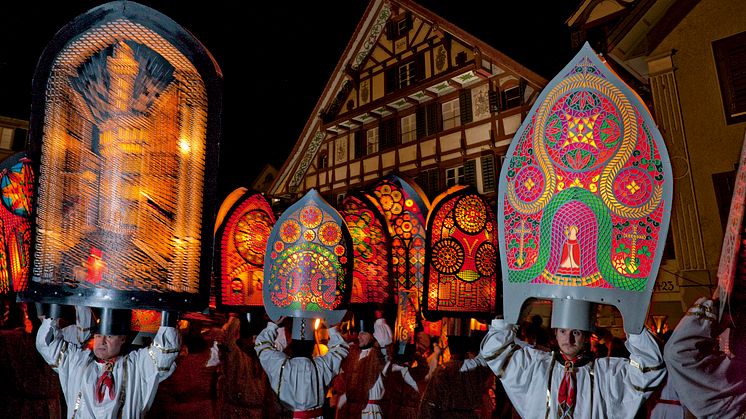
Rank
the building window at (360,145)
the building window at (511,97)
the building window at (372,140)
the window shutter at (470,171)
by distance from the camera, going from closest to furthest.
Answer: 1. the building window at (511,97)
2. the window shutter at (470,171)
3. the building window at (372,140)
4. the building window at (360,145)

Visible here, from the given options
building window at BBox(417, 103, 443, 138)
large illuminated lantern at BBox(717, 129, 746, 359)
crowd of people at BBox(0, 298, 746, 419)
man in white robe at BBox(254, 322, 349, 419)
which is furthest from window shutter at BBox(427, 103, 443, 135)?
large illuminated lantern at BBox(717, 129, 746, 359)

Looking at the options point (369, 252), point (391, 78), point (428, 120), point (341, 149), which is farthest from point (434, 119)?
point (369, 252)

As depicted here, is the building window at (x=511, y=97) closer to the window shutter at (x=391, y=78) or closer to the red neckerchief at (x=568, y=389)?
the window shutter at (x=391, y=78)

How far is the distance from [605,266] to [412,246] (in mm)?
4155

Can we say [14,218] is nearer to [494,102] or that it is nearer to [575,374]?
[575,374]

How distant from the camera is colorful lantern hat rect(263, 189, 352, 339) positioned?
4.76 m

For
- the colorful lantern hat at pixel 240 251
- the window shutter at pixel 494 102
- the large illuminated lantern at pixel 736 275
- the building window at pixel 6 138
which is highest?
the building window at pixel 6 138

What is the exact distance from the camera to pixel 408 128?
49.5ft

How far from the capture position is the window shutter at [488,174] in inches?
503

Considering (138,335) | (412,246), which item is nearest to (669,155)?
(412,246)

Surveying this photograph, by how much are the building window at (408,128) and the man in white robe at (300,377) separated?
10.9 meters

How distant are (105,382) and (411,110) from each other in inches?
502

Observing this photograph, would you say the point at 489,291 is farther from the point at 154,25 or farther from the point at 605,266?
the point at 154,25

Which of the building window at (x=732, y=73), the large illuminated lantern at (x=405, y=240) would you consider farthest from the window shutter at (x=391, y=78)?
the large illuminated lantern at (x=405, y=240)
